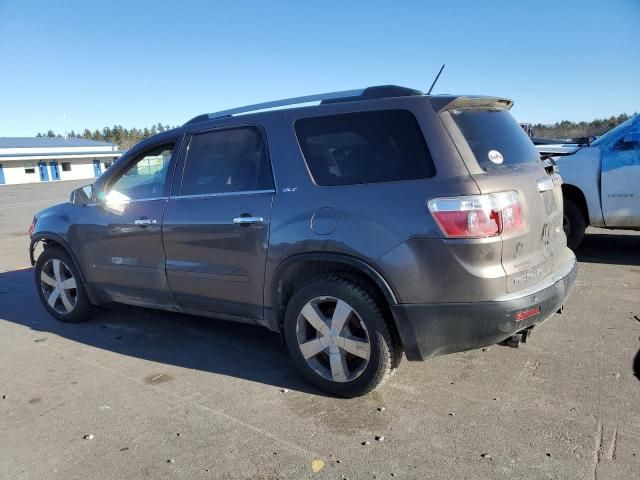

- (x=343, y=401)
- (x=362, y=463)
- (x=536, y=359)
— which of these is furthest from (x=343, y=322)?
(x=536, y=359)

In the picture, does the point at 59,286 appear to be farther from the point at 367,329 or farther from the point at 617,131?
the point at 617,131

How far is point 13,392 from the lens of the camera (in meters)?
3.67

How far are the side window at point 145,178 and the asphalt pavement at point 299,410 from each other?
1.30 meters

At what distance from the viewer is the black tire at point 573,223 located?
→ 21.0ft

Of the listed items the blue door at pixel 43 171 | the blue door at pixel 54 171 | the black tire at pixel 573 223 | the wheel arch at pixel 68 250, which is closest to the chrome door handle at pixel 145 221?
the wheel arch at pixel 68 250

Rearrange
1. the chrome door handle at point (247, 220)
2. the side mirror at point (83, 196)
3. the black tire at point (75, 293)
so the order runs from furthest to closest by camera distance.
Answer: the black tire at point (75, 293) → the side mirror at point (83, 196) → the chrome door handle at point (247, 220)

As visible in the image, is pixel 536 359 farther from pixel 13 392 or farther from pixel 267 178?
pixel 13 392

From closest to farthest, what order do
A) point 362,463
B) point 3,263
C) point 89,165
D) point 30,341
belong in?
point 362,463
point 30,341
point 3,263
point 89,165

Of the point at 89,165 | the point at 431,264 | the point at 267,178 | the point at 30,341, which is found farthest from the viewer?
the point at 89,165

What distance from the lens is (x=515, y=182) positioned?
2980 millimetres

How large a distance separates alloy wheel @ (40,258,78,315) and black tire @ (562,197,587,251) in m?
5.76

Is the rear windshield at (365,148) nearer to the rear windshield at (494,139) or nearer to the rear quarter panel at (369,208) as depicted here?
the rear quarter panel at (369,208)

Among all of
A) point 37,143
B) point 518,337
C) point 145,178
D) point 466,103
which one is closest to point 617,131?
point 466,103

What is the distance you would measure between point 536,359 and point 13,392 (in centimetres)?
379
